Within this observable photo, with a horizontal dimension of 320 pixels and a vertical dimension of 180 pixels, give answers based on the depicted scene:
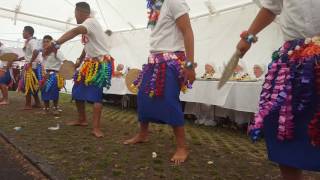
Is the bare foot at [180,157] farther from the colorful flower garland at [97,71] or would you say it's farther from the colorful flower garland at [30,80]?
the colorful flower garland at [30,80]

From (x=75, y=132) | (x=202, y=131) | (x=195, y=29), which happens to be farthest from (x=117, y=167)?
(x=195, y=29)

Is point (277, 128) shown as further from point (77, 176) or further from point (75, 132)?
point (75, 132)

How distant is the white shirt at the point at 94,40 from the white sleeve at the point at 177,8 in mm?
1569

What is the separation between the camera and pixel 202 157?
165 inches

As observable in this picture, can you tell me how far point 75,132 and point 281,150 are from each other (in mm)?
3764

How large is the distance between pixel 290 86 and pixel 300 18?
1.20 ft

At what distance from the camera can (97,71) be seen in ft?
17.3

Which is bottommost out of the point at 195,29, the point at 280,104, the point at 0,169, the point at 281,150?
the point at 0,169

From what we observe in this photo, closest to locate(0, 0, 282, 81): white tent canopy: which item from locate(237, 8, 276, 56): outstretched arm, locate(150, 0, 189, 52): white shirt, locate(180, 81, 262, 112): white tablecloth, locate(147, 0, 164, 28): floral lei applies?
locate(180, 81, 262, 112): white tablecloth

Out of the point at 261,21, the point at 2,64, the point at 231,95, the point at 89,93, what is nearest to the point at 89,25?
the point at 89,93

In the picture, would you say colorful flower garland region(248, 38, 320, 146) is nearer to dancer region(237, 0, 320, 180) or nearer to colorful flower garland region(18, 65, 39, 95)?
dancer region(237, 0, 320, 180)

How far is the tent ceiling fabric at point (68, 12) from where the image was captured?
11.9 meters

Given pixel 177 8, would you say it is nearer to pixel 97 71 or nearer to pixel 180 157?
pixel 180 157

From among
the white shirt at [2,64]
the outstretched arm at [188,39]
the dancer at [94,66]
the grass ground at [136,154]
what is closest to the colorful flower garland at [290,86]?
the grass ground at [136,154]
